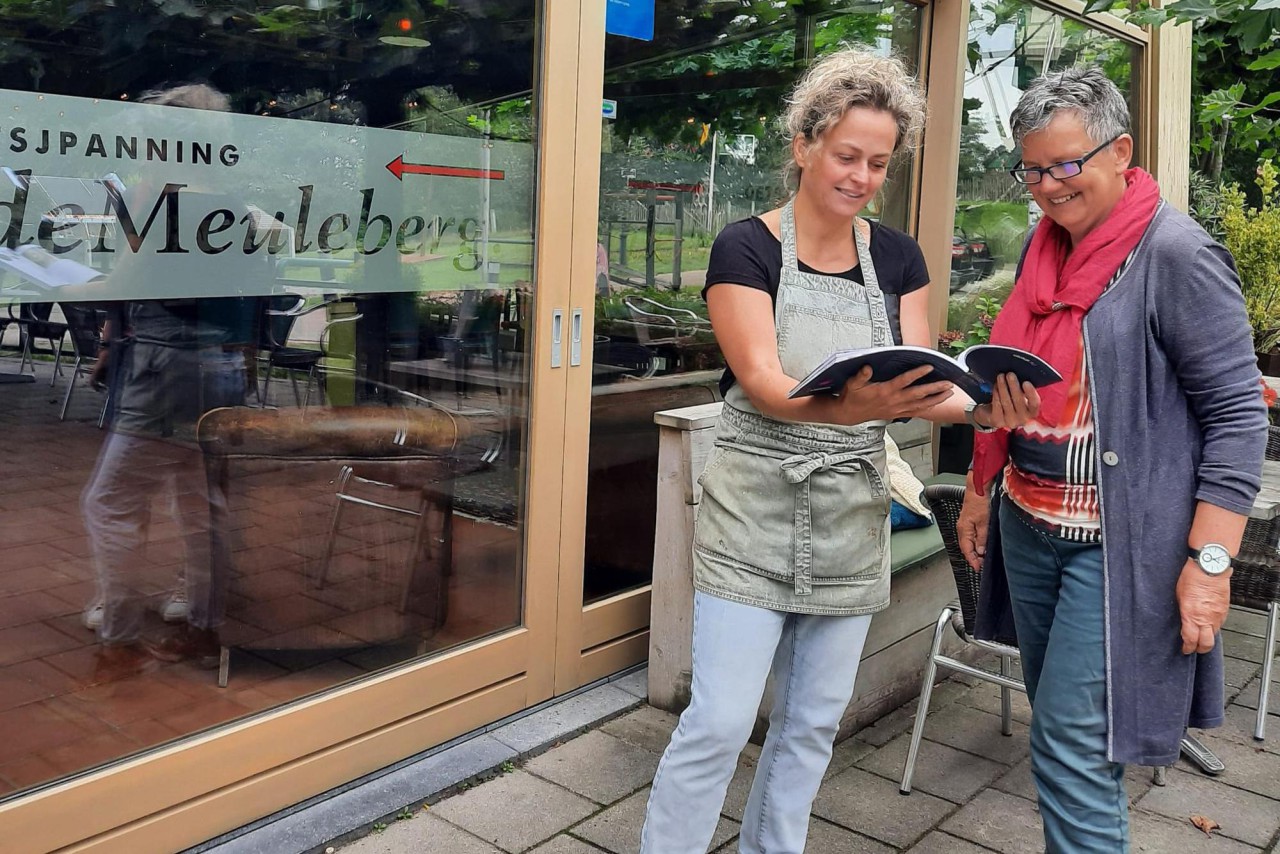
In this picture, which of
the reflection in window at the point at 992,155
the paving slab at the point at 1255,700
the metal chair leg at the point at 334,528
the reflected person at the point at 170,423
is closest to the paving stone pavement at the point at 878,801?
the paving slab at the point at 1255,700

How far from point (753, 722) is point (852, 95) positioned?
49.3 inches

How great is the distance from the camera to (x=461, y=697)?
3389 millimetres

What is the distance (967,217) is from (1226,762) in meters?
2.82

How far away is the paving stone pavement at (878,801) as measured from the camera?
2.92 m

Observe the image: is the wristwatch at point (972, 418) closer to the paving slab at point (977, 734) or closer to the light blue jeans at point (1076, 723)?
the light blue jeans at point (1076, 723)

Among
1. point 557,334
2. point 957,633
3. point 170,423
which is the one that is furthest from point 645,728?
point 170,423

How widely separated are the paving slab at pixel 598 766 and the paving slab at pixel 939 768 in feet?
2.24

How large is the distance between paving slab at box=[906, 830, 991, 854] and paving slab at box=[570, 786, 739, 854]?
1.59 ft

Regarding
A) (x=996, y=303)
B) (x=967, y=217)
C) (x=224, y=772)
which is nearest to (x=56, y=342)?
(x=224, y=772)

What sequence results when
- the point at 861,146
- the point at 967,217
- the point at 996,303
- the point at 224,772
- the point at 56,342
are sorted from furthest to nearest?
the point at 996,303
the point at 967,217
the point at 224,772
the point at 56,342
the point at 861,146

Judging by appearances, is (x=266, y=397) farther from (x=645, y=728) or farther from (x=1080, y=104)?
(x=1080, y=104)

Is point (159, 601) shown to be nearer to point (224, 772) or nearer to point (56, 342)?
point (224, 772)

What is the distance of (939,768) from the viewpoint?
3449mm

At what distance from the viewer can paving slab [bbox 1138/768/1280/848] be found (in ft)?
10.3
